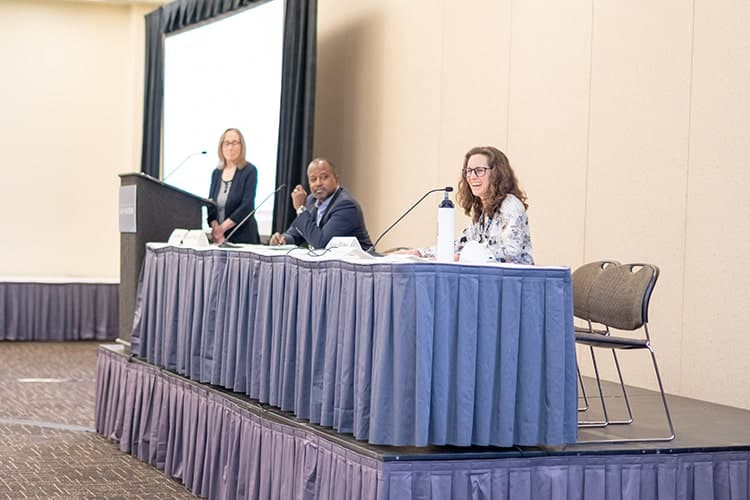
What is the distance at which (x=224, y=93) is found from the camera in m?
9.30

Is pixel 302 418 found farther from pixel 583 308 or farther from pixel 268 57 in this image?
pixel 268 57

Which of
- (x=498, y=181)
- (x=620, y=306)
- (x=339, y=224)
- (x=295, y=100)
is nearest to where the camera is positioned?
(x=620, y=306)

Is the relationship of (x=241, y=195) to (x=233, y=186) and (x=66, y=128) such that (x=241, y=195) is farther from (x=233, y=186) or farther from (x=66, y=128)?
(x=66, y=128)

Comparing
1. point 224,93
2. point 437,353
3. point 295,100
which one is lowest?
point 437,353

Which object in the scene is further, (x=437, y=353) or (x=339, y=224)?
(x=339, y=224)

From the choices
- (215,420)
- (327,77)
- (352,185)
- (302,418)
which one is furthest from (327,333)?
(327,77)

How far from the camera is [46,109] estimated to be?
1137cm

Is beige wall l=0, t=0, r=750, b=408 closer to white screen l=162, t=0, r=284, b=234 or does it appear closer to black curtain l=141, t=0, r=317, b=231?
black curtain l=141, t=0, r=317, b=231

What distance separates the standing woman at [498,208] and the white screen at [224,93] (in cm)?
435

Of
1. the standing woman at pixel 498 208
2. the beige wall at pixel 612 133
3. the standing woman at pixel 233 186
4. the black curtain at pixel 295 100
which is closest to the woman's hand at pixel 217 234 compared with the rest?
the standing woman at pixel 233 186

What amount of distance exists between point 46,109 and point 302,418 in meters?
8.68

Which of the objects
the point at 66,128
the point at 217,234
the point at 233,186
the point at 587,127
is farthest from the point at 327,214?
the point at 66,128

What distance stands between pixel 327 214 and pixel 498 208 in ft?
5.33

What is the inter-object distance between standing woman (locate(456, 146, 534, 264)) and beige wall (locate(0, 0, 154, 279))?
8.07m
